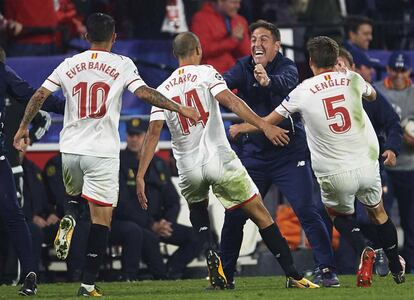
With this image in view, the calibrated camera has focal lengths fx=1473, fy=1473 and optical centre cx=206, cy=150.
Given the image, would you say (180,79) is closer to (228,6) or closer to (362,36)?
(228,6)

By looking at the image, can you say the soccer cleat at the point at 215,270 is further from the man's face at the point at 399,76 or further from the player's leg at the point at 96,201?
the man's face at the point at 399,76

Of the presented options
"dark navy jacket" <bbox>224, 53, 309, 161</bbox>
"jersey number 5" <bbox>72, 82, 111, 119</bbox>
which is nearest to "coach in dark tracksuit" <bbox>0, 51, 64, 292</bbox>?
"jersey number 5" <bbox>72, 82, 111, 119</bbox>

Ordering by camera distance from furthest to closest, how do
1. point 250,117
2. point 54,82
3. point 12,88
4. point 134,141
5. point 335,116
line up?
point 134,141
point 12,88
point 335,116
point 54,82
point 250,117

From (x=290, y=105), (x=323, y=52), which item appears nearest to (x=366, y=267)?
(x=290, y=105)

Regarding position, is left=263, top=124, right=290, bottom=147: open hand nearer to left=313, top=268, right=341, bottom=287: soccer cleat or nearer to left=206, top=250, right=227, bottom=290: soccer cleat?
left=206, top=250, right=227, bottom=290: soccer cleat

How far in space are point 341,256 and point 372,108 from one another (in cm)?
257

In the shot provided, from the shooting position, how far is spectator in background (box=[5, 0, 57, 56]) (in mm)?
18312

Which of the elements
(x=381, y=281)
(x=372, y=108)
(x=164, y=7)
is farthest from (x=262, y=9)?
(x=381, y=281)

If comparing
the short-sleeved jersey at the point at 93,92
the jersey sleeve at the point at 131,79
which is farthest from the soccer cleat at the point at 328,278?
the jersey sleeve at the point at 131,79

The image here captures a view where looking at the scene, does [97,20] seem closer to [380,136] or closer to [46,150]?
[380,136]

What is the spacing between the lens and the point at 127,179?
16344mm

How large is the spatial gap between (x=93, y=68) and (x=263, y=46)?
1941mm

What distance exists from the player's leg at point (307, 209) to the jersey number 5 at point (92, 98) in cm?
197

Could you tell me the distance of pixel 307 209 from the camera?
42.8ft
